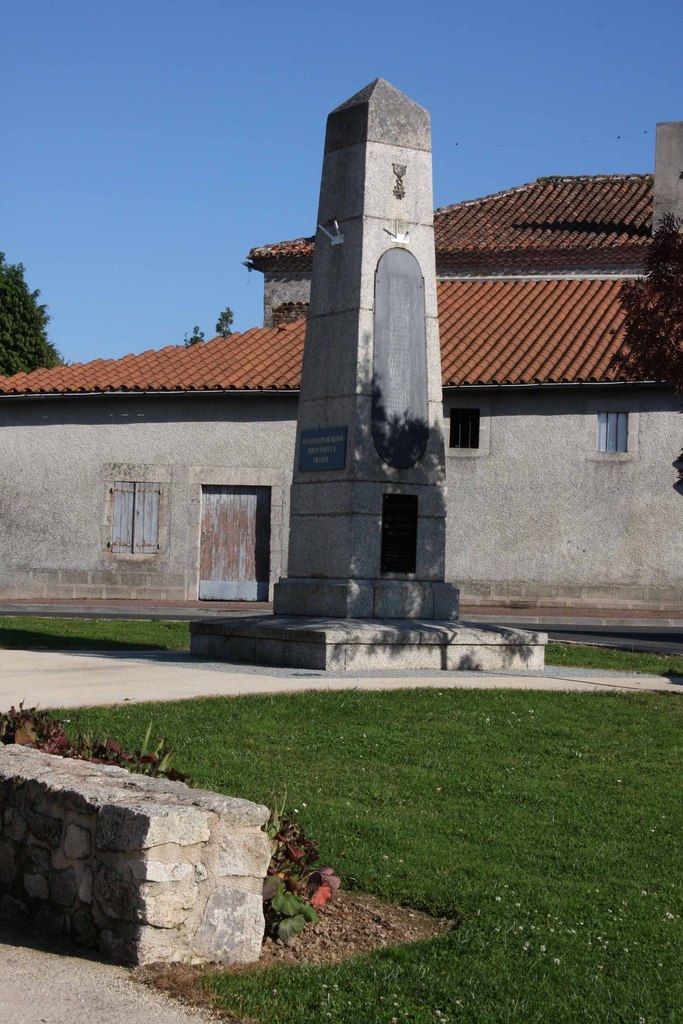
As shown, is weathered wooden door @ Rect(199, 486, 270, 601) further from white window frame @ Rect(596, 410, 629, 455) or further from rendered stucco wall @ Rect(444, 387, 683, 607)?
white window frame @ Rect(596, 410, 629, 455)

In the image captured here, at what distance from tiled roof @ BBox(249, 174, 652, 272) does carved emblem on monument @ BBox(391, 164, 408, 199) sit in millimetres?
17789

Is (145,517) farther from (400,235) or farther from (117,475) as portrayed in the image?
(400,235)

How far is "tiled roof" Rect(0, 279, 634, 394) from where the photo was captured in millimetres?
25781

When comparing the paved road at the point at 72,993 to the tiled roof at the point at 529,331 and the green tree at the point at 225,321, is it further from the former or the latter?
the green tree at the point at 225,321

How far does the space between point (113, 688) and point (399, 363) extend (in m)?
4.54

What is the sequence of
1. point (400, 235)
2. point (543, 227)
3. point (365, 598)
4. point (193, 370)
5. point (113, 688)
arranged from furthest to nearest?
point (543, 227)
point (193, 370)
point (400, 235)
point (365, 598)
point (113, 688)

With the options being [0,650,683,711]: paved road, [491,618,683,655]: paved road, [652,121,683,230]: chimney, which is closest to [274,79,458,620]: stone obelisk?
[0,650,683,711]: paved road

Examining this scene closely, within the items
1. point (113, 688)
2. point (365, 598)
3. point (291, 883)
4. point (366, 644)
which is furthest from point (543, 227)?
point (291, 883)

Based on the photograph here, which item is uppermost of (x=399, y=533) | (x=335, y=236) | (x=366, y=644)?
(x=335, y=236)

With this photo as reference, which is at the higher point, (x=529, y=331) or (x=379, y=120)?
(x=529, y=331)

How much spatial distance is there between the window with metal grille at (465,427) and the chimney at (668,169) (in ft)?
29.2

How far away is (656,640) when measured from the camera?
18828mm

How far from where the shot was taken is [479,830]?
22.3 ft

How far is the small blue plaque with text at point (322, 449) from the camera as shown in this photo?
13070mm
